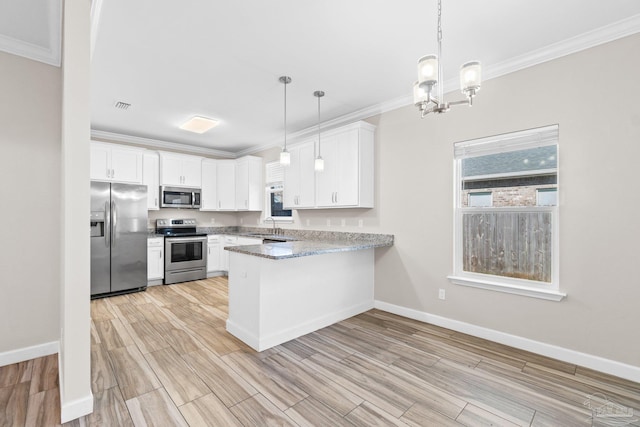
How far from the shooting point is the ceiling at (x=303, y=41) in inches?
86.8

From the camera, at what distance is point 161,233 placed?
5.68 m

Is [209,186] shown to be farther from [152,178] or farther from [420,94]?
[420,94]

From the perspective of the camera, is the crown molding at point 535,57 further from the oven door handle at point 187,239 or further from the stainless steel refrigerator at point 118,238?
the stainless steel refrigerator at point 118,238

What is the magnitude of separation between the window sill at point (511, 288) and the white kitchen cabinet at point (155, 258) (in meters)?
4.69

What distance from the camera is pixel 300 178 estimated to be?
4781mm

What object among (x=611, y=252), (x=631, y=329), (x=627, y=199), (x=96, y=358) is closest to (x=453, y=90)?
(x=627, y=199)

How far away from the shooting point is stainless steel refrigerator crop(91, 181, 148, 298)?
449 cm

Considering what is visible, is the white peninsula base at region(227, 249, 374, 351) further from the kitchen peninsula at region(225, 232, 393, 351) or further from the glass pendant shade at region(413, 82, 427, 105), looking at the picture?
the glass pendant shade at region(413, 82, 427, 105)

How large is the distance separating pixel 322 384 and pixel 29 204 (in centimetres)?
298

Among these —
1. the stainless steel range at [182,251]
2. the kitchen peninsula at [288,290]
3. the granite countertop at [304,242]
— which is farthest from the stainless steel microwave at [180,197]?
the kitchen peninsula at [288,290]

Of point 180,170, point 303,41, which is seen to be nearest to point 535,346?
point 303,41

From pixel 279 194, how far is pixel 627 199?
485cm

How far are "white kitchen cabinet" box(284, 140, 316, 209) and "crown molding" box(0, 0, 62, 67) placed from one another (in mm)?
2898

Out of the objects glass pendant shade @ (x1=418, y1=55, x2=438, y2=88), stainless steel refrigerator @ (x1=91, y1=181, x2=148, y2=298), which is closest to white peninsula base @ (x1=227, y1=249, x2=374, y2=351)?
glass pendant shade @ (x1=418, y1=55, x2=438, y2=88)
